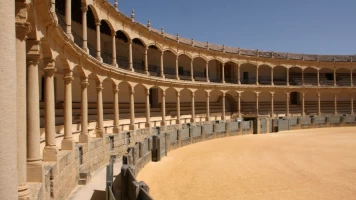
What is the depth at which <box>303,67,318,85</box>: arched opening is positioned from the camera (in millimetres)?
40303

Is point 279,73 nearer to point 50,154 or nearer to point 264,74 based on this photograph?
point 264,74

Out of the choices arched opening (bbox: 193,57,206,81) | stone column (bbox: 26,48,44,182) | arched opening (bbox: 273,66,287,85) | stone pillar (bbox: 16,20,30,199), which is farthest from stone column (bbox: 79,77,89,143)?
arched opening (bbox: 273,66,287,85)

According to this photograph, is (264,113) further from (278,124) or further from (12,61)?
(12,61)

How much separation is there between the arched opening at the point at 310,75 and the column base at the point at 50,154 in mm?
36841

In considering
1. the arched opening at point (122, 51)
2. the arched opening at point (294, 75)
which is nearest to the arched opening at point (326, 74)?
the arched opening at point (294, 75)

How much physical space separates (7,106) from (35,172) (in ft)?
10.4

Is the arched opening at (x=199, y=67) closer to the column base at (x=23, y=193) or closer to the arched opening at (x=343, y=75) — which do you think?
the arched opening at (x=343, y=75)

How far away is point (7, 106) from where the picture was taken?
365 cm

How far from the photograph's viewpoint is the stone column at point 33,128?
6.39m

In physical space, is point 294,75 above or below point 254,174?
above

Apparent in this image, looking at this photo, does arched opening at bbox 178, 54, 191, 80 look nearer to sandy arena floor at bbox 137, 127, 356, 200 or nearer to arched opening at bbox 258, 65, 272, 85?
arched opening at bbox 258, 65, 272, 85

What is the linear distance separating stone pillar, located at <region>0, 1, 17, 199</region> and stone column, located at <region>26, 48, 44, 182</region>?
2.88 meters

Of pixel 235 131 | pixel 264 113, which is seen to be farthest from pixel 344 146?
pixel 264 113

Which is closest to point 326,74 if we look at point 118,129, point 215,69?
point 215,69
